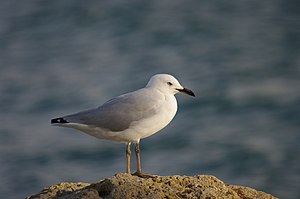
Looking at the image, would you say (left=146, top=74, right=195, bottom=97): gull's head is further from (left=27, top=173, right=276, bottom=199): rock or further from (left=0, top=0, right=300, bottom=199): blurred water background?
(left=0, top=0, right=300, bottom=199): blurred water background

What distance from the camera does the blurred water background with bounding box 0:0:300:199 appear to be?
13484mm

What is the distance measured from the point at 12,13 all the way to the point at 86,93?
5.56 meters

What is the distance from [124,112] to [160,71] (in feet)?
27.0

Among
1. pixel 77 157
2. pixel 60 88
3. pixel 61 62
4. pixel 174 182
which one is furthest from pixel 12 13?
pixel 174 182

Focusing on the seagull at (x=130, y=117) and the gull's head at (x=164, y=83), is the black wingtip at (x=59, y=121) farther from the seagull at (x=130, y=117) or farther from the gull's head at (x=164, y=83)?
the gull's head at (x=164, y=83)

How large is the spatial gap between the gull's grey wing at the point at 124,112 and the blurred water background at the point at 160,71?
5.11 meters

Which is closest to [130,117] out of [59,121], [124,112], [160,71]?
[124,112]

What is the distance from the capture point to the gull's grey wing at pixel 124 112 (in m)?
7.78

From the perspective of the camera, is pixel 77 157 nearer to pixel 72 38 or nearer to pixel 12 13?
pixel 72 38

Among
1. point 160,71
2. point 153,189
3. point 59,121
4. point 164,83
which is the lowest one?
point 153,189

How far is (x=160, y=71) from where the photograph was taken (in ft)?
52.5

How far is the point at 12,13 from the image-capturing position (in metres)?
20.0

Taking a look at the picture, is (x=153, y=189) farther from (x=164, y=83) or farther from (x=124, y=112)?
(x=164, y=83)

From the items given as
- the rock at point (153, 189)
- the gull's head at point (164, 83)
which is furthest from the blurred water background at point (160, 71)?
the rock at point (153, 189)
